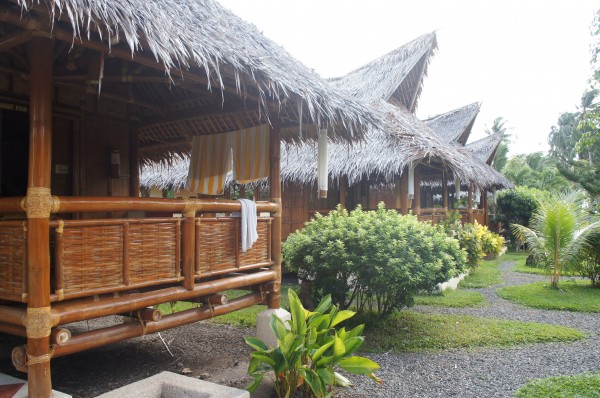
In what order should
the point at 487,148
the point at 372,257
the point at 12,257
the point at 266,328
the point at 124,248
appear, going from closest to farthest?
the point at 12,257
the point at 124,248
the point at 266,328
the point at 372,257
the point at 487,148

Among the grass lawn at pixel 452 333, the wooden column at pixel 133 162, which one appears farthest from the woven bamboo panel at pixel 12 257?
the grass lawn at pixel 452 333

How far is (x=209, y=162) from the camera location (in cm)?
651

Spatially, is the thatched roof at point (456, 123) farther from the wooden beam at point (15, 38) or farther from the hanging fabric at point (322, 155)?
the wooden beam at point (15, 38)

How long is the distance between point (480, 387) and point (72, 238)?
3.86 m

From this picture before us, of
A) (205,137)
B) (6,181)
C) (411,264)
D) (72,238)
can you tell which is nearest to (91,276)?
(72,238)

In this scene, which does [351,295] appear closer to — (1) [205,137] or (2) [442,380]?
(2) [442,380]

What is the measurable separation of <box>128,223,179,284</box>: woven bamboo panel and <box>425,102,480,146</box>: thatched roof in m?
14.0

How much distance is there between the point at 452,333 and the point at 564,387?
196 centimetres

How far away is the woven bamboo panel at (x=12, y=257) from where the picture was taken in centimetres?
312

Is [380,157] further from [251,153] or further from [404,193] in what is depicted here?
[251,153]

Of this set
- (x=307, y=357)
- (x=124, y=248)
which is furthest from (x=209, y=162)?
(x=307, y=357)

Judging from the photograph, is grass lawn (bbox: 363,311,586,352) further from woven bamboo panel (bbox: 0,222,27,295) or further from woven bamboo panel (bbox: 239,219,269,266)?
woven bamboo panel (bbox: 0,222,27,295)

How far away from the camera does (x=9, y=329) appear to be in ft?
10.7

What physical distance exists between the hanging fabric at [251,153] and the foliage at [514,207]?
1641cm
